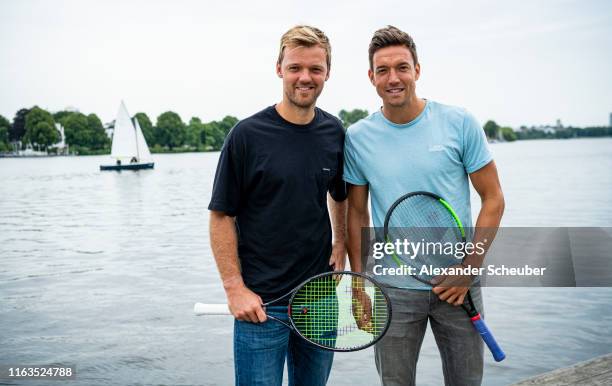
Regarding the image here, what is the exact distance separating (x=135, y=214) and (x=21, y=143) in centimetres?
14985

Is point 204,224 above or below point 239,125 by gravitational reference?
below

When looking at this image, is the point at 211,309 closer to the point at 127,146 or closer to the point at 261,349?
the point at 261,349

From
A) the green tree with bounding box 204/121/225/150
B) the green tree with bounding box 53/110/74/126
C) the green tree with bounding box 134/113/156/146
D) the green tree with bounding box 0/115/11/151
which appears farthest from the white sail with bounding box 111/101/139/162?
the green tree with bounding box 53/110/74/126

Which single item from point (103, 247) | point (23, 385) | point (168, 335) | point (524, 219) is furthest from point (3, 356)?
point (524, 219)

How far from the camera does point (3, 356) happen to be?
1066cm

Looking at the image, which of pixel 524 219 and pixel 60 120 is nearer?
pixel 524 219

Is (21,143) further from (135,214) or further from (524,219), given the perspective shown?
(524,219)

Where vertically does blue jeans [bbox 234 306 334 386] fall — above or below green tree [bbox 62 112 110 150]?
below

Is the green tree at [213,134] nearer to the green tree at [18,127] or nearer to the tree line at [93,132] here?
the tree line at [93,132]

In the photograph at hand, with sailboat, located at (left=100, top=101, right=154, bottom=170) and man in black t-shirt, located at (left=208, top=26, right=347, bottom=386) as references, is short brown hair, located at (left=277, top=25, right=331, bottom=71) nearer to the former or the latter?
man in black t-shirt, located at (left=208, top=26, right=347, bottom=386)

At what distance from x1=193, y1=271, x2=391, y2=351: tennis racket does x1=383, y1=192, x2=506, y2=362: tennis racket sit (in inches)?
13.2

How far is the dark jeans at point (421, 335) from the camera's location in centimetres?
405

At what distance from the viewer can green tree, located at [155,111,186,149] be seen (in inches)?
6102

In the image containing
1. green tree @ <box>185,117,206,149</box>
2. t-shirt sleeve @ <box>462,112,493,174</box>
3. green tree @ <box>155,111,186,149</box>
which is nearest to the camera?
t-shirt sleeve @ <box>462,112,493,174</box>
